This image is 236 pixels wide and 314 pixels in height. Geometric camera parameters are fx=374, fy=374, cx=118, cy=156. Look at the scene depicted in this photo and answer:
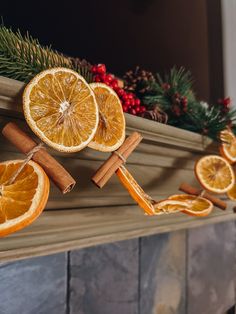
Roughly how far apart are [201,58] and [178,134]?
31.4 inches

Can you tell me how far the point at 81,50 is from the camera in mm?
1098

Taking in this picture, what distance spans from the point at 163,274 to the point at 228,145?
1.23ft

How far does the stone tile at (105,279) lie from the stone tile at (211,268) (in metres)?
0.29

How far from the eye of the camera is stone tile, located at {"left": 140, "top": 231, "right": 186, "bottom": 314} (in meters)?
0.90

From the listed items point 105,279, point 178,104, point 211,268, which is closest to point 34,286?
point 105,279

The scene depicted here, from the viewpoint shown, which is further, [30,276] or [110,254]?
[110,254]

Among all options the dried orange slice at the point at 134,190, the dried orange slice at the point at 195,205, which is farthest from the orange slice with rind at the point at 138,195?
the dried orange slice at the point at 195,205

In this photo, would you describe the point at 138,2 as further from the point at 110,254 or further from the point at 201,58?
the point at 110,254

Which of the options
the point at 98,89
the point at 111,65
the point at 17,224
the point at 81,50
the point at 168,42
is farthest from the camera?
the point at 168,42

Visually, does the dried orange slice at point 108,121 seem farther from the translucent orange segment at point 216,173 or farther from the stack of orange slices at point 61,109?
the translucent orange segment at point 216,173

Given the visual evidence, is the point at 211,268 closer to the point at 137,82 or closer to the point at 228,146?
the point at 228,146

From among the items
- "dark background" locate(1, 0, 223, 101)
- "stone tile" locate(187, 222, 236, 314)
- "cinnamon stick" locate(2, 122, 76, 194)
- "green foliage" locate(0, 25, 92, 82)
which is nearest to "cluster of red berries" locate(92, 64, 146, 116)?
"green foliage" locate(0, 25, 92, 82)

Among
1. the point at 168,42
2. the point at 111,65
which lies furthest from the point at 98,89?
the point at 168,42

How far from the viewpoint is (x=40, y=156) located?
0.51m
